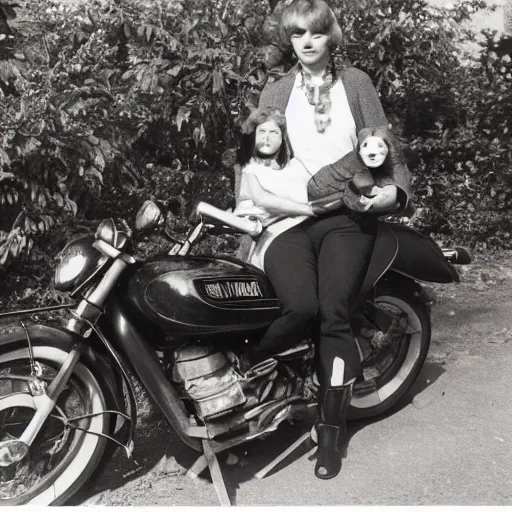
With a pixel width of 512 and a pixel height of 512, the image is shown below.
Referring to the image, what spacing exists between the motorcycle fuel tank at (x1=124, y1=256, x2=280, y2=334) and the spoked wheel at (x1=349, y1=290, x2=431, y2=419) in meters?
0.71

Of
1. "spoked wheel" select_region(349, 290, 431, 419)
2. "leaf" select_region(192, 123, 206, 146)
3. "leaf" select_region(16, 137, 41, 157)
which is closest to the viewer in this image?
"spoked wheel" select_region(349, 290, 431, 419)

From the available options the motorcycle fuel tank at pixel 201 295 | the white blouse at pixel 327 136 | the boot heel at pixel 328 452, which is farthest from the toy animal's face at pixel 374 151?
the boot heel at pixel 328 452

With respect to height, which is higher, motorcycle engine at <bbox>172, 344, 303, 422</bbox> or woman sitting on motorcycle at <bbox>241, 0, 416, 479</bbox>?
woman sitting on motorcycle at <bbox>241, 0, 416, 479</bbox>

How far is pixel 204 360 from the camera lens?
122 inches

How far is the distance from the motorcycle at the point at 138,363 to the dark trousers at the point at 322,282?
0.27 feet

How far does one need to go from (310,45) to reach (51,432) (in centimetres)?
187

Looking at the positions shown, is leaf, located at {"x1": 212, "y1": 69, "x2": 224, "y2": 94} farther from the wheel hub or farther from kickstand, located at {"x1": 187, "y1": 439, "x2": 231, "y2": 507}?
the wheel hub

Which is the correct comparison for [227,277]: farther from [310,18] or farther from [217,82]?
[217,82]

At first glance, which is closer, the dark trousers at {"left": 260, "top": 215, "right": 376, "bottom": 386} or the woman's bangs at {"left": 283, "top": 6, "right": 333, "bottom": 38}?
the dark trousers at {"left": 260, "top": 215, "right": 376, "bottom": 386}

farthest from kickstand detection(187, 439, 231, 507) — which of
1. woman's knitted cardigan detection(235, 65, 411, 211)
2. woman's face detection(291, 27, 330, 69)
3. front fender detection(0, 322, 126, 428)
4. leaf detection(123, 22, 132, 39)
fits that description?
leaf detection(123, 22, 132, 39)

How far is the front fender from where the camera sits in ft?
9.23

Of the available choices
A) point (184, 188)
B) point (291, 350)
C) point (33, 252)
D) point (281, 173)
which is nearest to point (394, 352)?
point (291, 350)

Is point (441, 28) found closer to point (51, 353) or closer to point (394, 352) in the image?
point (394, 352)

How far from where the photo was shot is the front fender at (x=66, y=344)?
281cm
